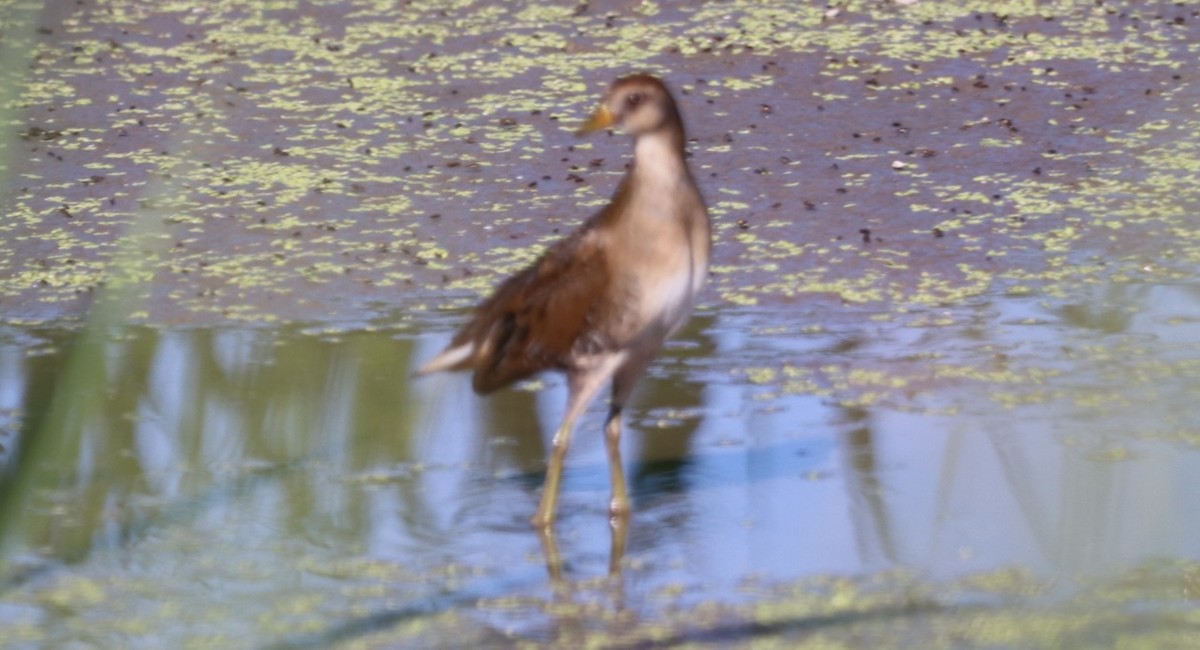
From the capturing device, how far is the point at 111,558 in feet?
11.7

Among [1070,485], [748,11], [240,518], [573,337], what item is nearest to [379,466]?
[240,518]

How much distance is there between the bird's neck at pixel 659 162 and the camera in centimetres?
360

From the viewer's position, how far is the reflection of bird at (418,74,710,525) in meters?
3.54

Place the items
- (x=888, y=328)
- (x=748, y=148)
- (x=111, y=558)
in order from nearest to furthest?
(x=111, y=558)
(x=888, y=328)
(x=748, y=148)

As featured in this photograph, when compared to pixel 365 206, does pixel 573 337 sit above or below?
above

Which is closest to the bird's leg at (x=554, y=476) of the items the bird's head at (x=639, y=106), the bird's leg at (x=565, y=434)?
the bird's leg at (x=565, y=434)

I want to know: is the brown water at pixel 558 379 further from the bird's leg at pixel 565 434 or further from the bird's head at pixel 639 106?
the bird's head at pixel 639 106

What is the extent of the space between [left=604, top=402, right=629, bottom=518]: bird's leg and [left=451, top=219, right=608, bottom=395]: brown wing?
210 millimetres

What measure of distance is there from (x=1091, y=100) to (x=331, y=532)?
13.9 feet

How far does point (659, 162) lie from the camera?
3.64m

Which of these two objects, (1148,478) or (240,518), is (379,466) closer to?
(240,518)

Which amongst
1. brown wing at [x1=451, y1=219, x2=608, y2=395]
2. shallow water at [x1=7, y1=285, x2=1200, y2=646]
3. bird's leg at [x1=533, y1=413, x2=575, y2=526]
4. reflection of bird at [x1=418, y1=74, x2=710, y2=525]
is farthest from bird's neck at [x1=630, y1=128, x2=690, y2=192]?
shallow water at [x1=7, y1=285, x2=1200, y2=646]

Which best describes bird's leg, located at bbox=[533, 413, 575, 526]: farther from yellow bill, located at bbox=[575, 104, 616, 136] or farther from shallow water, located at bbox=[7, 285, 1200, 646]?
yellow bill, located at bbox=[575, 104, 616, 136]

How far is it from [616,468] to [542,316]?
1.13 feet
